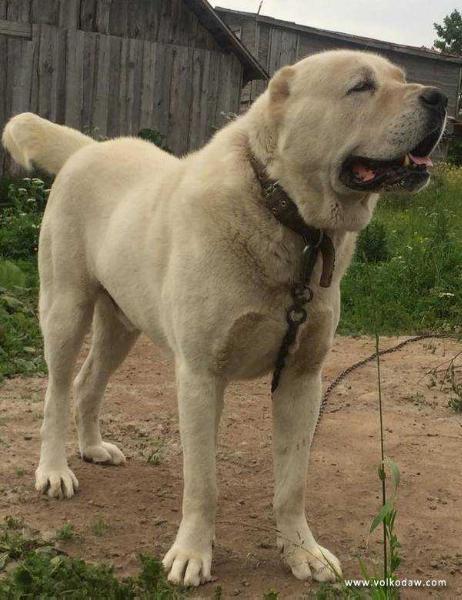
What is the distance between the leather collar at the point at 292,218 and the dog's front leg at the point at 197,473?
577mm

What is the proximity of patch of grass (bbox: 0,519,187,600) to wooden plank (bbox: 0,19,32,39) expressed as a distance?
8.59 meters

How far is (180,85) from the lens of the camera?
1177 cm

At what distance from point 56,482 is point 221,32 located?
928 centimetres

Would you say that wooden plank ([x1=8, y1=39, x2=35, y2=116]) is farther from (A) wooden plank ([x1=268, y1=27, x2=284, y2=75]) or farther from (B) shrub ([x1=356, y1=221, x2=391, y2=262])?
(A) wooden plank ([x1=268, y1=27, x2=284, y2=75])

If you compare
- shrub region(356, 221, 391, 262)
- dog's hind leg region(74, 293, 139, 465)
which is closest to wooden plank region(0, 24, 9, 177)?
shrub region(356, 221, 391, 262)

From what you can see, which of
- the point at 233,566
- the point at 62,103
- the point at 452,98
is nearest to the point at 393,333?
the point at 233,566

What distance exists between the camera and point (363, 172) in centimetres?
283

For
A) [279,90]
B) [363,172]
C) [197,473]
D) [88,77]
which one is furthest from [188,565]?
[88,77]

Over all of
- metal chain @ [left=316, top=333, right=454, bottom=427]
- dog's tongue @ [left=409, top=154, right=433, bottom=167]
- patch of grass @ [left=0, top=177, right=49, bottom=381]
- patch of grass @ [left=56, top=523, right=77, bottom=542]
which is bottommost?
patch of grass @ [left=0, top=177, right=49, bottom=381]

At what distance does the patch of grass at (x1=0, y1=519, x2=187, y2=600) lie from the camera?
104 inches

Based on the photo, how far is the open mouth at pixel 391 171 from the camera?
9.16 ft

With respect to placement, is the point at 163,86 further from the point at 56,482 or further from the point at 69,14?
the point at 56,482

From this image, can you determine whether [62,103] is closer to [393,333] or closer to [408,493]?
[393,333]

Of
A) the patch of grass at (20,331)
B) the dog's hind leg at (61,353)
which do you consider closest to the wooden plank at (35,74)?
the patch of grass at (20,331)
